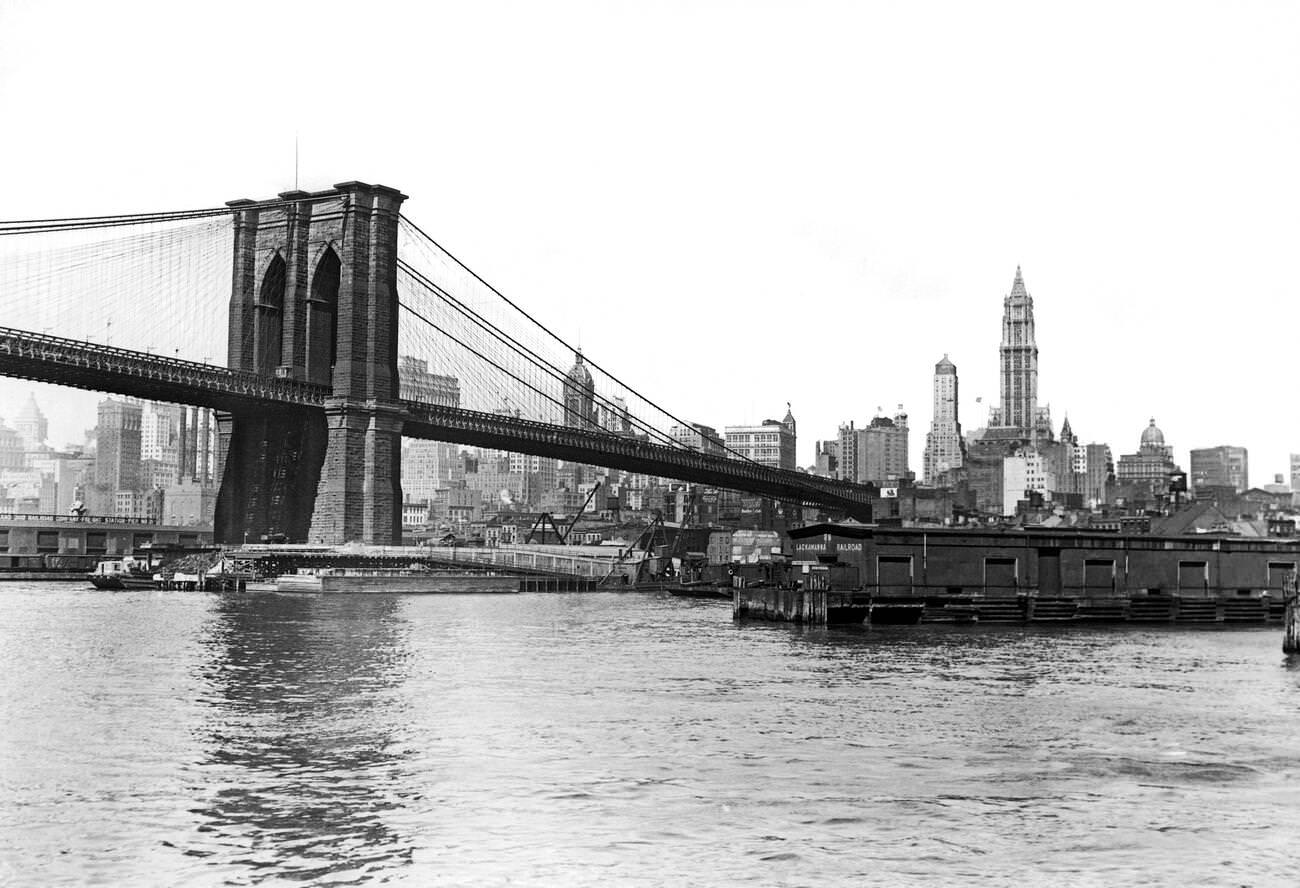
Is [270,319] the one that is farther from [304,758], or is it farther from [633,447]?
[304,758]

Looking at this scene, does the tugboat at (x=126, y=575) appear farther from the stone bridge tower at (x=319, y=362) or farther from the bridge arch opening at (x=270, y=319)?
the bridge arch opening at (x=270, y=319)

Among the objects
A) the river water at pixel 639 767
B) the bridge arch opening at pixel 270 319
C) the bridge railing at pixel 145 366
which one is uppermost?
the bridge arch opening at pixel 270 319

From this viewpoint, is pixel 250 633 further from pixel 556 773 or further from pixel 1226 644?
pixel 1226 644

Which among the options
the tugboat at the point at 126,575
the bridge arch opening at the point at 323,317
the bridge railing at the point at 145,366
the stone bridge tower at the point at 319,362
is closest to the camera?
the bridge railing at the point at 145,366

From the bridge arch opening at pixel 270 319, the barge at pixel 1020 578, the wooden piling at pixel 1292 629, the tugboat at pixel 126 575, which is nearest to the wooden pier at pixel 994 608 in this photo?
the barge at pixel 1020 578

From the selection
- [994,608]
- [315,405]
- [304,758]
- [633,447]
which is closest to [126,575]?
[315,405]

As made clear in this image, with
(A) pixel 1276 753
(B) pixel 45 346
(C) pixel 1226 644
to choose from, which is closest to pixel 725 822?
(A) pixel 1276 753

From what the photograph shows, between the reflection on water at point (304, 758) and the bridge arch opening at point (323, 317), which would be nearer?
the reflection on water at point (304, 758)
